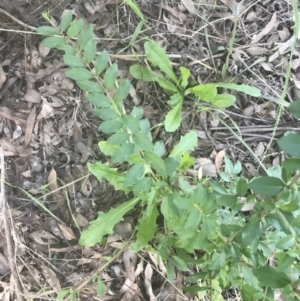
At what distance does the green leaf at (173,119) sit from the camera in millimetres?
1415

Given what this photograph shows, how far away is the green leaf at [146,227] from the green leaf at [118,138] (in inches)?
14.5

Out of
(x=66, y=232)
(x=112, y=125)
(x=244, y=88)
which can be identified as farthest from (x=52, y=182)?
(x=244, y=88)

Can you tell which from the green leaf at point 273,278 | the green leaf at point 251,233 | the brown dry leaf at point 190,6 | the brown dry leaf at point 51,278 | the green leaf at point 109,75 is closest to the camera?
the green leaf at point 273,278

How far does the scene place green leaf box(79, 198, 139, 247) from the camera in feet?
4.50

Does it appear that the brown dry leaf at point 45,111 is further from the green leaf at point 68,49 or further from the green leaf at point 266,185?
the green leaf at point 266,185

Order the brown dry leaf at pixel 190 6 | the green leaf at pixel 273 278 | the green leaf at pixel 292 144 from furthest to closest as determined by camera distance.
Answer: the brown dry leaf at pixel 190 6, the green leaf at pixel 273 278, the green leaf at pixel 292 144

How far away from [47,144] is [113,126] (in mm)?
559

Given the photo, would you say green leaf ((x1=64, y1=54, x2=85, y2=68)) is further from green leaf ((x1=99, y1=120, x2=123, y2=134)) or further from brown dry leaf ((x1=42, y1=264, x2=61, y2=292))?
brown dry leaf ((x1=42, y1=264, x2=61, y2=292))

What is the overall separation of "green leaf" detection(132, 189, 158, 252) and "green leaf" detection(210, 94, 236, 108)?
1.37ft

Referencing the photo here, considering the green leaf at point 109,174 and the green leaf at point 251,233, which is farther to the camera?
the green leaf at point 109,174

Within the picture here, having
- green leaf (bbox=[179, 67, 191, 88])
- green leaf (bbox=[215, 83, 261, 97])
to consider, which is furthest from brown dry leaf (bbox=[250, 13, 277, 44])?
green leaf (bbox=[179, 67, 191, 88])

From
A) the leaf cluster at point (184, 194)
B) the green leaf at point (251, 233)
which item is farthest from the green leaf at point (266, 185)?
the green leaf at point (251, 233)

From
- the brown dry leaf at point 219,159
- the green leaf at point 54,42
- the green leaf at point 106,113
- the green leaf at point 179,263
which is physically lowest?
the green leaf at point 179,263

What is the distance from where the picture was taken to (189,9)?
158 centimetres
